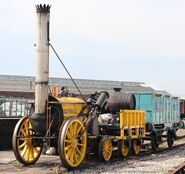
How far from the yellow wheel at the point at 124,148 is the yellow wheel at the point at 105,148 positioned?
4.25ft

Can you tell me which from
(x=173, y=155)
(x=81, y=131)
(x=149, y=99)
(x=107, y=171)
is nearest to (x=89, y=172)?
(x=107, y=171)

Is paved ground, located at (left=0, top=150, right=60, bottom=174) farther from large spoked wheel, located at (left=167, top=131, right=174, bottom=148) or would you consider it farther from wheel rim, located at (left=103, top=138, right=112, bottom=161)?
large spoked wheel, located at (left=167, top=131, right=174, bottom=148)

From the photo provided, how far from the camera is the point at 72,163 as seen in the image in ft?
38.4

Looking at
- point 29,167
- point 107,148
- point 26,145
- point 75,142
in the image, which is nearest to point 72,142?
point 75,142

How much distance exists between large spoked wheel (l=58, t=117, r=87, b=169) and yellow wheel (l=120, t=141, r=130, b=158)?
3.22 meters

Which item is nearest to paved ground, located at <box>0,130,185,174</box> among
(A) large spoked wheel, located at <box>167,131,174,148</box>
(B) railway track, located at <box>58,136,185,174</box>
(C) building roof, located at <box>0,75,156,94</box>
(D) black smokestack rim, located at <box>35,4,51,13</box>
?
(B) railway track, located at <box>58,136,185,174</box>

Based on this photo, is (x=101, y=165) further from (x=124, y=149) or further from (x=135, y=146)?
(x=135, y=146)

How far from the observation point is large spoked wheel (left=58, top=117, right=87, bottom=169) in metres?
11.4

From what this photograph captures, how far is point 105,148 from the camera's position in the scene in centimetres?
1372

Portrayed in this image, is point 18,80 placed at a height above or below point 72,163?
above

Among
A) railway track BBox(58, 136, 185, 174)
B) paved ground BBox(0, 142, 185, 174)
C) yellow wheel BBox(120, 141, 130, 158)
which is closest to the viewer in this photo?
paved ground BBox(0, 142, 185, 174)

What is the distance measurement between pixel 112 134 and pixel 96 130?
5.49 ft

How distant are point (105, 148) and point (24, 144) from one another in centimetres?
261

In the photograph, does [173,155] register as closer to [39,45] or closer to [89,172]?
[89,172]
